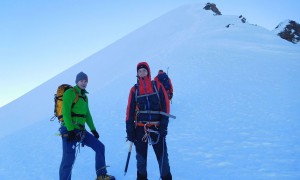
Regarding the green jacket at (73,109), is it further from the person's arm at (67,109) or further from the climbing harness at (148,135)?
the climbing harness at (148,135)

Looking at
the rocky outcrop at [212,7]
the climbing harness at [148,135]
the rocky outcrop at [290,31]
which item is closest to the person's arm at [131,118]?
the climbing harness at [148,135]

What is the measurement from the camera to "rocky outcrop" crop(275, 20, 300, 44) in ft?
111

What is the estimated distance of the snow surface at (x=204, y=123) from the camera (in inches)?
247

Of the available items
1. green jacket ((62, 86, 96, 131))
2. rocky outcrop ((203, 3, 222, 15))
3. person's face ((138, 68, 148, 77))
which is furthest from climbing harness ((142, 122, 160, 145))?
rocky outcrop ((203, 3, 222, 15))

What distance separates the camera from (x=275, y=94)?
11977 millimetres

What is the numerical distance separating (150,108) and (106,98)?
368 inches

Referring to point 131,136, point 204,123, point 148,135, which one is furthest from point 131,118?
point 204,123

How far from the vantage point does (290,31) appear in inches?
1405

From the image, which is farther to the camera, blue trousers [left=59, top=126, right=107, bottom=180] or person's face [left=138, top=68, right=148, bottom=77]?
blue trousers [left=59, top=126, right=107, bottom=180]

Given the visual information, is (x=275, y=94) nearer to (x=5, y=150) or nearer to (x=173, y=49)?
(x=5, y=150)

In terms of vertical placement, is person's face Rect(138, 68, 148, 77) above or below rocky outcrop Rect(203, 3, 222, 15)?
below

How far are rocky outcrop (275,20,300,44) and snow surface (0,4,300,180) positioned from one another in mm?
14569

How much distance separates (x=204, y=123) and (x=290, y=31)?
31.5m

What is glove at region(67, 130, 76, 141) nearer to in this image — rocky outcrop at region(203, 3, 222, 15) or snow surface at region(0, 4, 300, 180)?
snow surface at region(0, 4, 300, 180)
